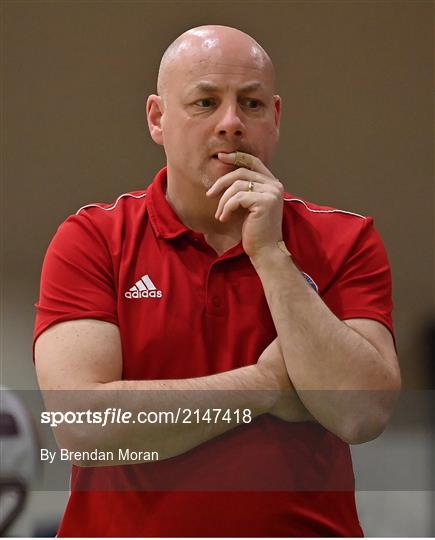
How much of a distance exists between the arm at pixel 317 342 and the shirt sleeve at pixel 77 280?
259mm

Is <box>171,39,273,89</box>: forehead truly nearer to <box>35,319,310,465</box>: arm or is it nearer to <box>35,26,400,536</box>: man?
<box>35,26,400,536</box>: man

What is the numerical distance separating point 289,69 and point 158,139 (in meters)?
0.43

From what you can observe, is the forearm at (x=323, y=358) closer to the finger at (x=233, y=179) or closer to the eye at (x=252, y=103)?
the finger at (x=233, y=179)

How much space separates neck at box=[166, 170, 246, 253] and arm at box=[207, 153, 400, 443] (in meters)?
0.10

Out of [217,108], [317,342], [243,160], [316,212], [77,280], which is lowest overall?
[317,342]

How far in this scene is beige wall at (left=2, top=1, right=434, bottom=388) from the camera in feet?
7.73

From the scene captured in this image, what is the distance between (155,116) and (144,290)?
16.9 inches

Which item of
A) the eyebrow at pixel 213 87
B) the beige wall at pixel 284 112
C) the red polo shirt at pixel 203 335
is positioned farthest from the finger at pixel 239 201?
the beige wall at pixel 284 112

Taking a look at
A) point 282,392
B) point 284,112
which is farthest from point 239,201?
point 284,112

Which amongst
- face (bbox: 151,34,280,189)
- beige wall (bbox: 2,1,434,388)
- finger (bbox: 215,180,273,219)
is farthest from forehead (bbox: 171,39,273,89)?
beige wall (bbox: 2,1,434,388)

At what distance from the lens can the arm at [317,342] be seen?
73.3 inches

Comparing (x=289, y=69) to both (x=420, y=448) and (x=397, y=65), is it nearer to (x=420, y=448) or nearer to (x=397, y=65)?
(x=397, y=65)

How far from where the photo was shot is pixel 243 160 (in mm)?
1982

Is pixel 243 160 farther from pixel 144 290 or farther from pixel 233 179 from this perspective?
pixel 144 290
